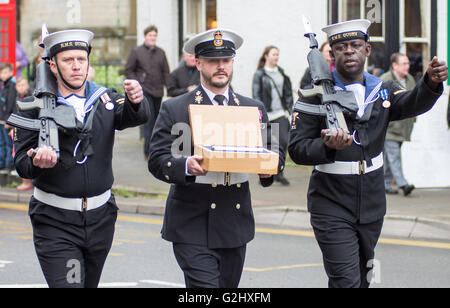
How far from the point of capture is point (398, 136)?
1273 centimetres

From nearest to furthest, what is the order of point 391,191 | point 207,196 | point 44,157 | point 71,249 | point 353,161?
1. point 44,157
2. point 71,249
3. point 207,196
4. point 353,161
5. point 391,191

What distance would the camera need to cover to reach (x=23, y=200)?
509 inches

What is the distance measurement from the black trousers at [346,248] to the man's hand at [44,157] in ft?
5.75

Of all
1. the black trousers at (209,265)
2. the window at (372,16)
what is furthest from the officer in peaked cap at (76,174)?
the window at (372,16)

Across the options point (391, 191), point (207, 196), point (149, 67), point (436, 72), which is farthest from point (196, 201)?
point (149, 67)

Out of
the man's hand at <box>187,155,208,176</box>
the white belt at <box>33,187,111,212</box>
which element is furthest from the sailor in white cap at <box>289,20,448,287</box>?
the white belt at <box>33,187,111,212</box>

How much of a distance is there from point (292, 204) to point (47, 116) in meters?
6.61

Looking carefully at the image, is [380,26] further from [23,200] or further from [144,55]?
[23,200]

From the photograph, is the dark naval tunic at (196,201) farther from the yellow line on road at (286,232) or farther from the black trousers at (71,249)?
the yellow line on road at (286,232)

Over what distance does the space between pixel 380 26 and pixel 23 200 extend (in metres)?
5.70

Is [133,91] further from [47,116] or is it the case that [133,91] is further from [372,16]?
[372,16]
